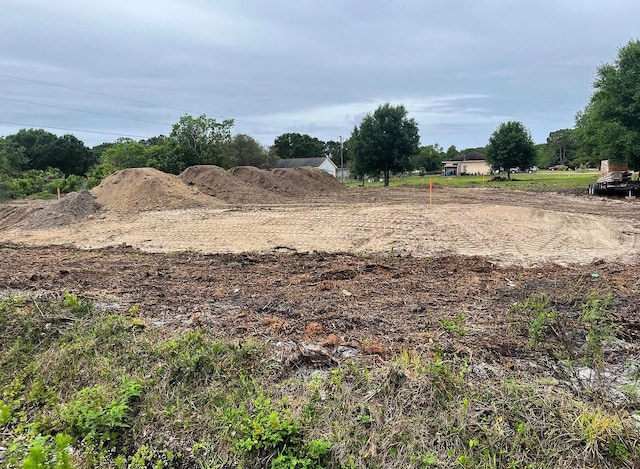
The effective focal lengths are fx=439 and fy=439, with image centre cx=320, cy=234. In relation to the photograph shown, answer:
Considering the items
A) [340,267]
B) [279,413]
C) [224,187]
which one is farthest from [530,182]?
[279,413]

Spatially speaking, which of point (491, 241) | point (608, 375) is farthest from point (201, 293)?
point (491, 241)

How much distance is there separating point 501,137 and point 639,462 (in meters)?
54.2

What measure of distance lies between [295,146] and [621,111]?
7569 centimetres

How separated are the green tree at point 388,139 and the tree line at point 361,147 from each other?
0.09 m

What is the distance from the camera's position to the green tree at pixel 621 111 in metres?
24.3

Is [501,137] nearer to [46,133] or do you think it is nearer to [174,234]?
[174,234]

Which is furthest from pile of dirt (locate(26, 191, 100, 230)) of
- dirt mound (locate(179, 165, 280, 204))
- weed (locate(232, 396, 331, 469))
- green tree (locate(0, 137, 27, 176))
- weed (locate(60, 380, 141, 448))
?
green tree (locate(0, 137, 27, 176))

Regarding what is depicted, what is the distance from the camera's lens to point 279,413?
10.1 ft

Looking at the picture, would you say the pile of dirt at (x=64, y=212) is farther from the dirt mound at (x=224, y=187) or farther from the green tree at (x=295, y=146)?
the green tree at (x=295, y=146)

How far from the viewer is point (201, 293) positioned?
6.11 m

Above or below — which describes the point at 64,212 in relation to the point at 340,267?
above

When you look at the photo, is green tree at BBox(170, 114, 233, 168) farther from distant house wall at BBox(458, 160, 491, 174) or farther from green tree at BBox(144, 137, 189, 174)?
distant house wall at BBox(458, 160, 491, 174)

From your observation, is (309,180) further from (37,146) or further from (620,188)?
(37,146)

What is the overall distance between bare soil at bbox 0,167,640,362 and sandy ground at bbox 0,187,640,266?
53 millimetres
